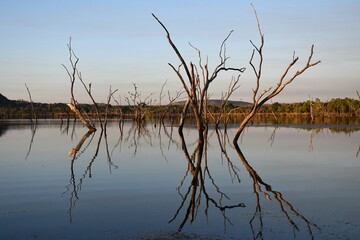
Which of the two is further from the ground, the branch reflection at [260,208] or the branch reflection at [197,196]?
the branch reflection at [260,208]

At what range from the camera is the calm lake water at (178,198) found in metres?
5.22

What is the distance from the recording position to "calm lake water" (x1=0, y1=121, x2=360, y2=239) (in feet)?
17.1

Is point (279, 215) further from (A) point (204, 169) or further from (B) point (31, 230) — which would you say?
(A) point (204, 169)

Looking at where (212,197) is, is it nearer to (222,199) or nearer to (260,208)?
(222,199)

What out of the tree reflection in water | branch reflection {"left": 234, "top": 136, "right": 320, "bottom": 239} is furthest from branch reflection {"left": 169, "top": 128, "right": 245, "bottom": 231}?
branch reflection {"left": 234, "top": 136, "right": 320, "bottom": 239}

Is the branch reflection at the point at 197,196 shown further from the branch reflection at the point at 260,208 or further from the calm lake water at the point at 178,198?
the branch reflection at the point at 260,208

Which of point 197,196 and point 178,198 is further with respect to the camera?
point 197,196

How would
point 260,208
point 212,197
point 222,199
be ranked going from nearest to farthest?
point 260,208
point 222,199
point 212,197

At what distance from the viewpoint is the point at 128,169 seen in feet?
35.4

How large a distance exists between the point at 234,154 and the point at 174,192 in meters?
6.80

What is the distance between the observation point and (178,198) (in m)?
7.12

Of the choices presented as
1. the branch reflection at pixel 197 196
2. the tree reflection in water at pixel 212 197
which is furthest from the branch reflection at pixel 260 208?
the branch reflection at pixel 197 196

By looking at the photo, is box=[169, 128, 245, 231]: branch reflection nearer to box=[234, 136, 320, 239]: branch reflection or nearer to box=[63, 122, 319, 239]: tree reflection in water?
A: box=[63, 122, 319, 239]: tree reflection in water

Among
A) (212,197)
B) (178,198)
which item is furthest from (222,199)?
(178,198)
